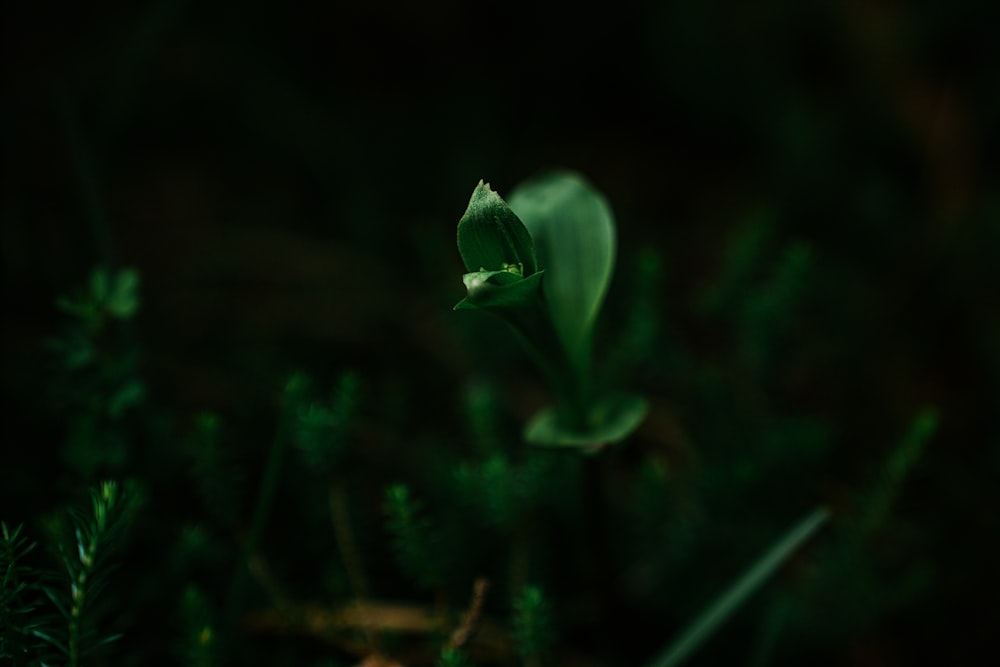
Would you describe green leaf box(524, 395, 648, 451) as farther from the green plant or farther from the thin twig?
the green plant

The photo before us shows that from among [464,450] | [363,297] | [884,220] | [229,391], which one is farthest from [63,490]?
[884,220]

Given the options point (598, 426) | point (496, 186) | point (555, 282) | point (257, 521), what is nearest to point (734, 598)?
point (598, 426)

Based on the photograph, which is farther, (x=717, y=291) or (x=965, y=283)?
(x=965, y=283)

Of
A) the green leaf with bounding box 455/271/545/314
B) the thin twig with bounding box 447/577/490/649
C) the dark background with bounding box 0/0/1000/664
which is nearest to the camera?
the green leaf with bounding box 455/271/545/314

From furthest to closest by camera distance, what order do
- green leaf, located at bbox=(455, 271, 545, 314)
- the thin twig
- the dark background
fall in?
the dark background → the thin twig → green leaf, located at bbox=(455, 271, 545, 314)

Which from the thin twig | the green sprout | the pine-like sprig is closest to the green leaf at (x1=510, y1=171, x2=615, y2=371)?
the green sprout

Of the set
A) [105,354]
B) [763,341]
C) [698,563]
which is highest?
[105,354]

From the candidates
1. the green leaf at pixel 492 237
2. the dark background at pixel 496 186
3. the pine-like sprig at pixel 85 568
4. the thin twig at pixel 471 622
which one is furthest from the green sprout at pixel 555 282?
the dark background at pixel 496 186

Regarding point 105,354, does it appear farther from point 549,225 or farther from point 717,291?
point 717,291

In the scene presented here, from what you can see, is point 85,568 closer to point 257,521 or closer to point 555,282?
Answer: point 257,521
